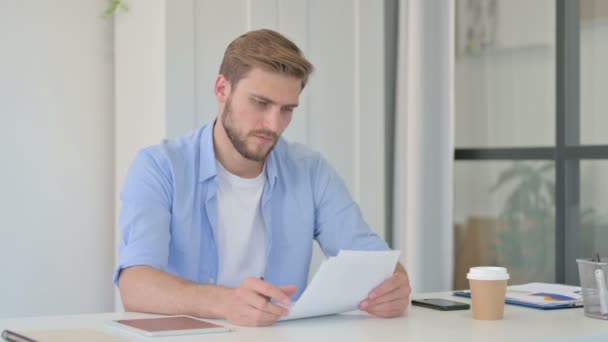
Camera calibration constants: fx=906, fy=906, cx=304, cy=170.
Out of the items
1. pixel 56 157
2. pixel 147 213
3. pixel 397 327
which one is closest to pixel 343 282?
pixel 397 327

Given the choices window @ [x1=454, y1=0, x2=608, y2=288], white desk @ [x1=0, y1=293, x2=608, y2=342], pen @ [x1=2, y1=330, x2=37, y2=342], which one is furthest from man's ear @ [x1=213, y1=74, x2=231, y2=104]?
window @ [x1=454, y1=0, x2=608, y2=288]

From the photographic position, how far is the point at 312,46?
3342mm

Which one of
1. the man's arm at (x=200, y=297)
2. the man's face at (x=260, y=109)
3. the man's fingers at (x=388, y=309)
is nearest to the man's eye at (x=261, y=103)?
the man's face at (x=260, y=109)

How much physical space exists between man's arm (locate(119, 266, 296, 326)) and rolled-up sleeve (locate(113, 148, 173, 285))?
0.14 ft

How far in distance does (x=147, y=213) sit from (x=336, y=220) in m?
0.54

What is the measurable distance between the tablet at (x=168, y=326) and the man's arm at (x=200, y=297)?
4 centimetres

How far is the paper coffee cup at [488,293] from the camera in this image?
1814mm

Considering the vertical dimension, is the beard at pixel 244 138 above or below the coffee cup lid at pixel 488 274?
above

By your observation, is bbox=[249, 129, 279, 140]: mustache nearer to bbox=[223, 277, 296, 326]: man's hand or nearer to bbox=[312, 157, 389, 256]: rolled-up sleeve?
bbox=[312, 157, 389, 256]: rolled-up sleeve

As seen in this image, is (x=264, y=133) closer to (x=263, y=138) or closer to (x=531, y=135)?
(x=263, y=138)

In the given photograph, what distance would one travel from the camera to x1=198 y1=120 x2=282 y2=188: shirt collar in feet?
7.23

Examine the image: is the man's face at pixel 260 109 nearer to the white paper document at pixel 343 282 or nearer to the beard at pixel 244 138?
the beard at pixel 244 138

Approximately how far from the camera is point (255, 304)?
5.52 ft

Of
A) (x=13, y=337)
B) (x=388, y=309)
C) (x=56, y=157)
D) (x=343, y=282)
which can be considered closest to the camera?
(x=13, y=337)
